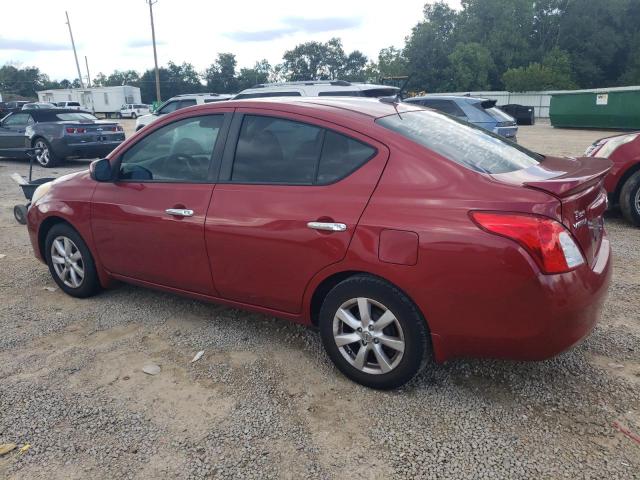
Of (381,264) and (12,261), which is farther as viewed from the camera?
(12,261)

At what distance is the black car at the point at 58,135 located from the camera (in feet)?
41.5

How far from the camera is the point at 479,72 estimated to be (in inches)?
2232

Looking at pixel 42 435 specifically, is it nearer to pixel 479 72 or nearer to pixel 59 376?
pixel 59 376

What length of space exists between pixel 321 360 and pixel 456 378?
2.75 ft

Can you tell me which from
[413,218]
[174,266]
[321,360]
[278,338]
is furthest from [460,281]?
[174,266]

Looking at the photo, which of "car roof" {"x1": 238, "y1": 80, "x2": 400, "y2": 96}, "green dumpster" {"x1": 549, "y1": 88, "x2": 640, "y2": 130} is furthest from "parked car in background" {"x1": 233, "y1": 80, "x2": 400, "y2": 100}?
"green dumpster" {"x1": 549, "y1": 88, "x2": 640, "y2": 130}

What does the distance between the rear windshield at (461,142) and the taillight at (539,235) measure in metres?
0.39

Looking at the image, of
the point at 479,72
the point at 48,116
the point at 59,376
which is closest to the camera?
the point at 59,376

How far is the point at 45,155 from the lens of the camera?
12.9 metres

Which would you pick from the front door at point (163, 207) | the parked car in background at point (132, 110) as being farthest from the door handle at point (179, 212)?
the parked car in background at point (132, 110)

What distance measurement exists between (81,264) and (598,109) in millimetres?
25111

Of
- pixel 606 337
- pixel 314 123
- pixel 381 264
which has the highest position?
pixel 314 123

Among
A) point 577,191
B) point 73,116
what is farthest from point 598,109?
point 577,191

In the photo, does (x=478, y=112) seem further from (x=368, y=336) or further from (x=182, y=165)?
(x=368, y=336)
